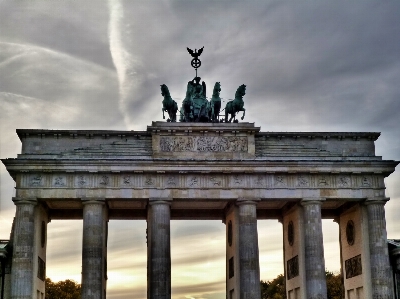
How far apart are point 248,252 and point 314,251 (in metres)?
4.53

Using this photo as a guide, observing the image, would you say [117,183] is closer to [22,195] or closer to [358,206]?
[22,195]

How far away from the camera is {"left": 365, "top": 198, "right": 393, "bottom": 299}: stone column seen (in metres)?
44.4

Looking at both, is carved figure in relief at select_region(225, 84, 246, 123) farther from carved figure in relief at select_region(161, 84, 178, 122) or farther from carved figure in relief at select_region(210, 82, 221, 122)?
carved figure in relief at select_region(161, 84, 178, 122)

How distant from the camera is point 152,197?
44.6 metres

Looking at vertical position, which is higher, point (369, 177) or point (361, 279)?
point (369, 177)

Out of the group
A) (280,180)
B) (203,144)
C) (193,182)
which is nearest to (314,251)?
(280,180)

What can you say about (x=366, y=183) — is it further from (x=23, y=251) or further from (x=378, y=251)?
(x=23, y=251)

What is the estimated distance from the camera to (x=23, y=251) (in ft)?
140

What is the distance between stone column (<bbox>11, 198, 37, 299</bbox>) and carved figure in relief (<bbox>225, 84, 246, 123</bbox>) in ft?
49.3

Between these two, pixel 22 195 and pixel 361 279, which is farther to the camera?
pixel 361 279

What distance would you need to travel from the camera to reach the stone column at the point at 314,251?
44.2 metres

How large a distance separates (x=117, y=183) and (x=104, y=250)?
4963mm

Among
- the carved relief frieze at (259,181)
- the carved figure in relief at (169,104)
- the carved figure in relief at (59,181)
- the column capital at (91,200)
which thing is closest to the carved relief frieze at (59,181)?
the carved figure in relief at (59,181)

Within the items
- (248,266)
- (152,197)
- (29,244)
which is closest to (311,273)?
(248,266)
